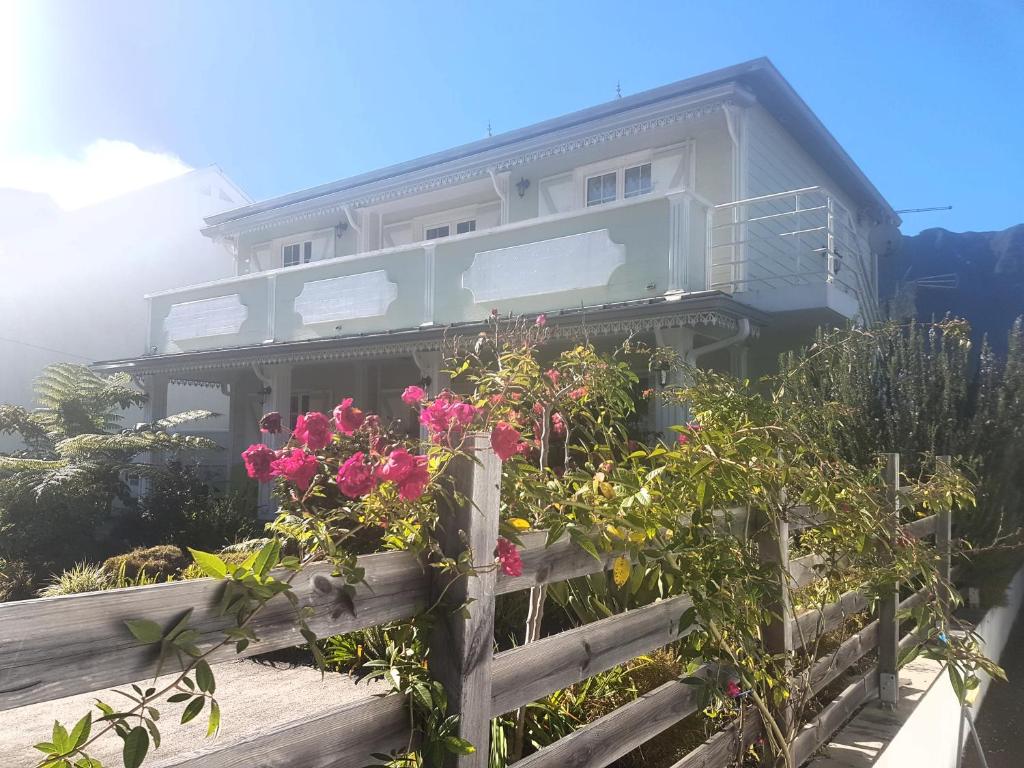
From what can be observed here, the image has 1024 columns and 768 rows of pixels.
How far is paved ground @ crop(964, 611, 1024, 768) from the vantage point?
15.8 feet

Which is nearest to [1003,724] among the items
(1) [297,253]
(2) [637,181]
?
(2) [637,181]

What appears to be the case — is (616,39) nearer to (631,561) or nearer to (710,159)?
(710,159)

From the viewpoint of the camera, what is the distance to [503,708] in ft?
6.34

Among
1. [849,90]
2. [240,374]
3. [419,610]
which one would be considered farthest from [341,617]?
[240,374]

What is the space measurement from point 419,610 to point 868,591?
253cm

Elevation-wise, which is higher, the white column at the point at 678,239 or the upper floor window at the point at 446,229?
the upper floor window at the point at 446,229

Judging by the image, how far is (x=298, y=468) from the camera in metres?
1.88

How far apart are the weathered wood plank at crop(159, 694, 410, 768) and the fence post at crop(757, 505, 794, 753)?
1.67 m

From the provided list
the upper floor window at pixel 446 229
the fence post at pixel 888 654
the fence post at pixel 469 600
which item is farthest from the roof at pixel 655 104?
the fence post at pixel 469 600

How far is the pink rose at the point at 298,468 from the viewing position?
1.87 m

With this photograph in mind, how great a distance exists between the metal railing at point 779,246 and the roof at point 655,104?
90cm

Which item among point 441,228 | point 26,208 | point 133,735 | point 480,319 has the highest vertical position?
point 26,208

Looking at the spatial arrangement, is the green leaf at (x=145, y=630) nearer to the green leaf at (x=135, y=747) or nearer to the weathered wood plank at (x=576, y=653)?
the green leaf at (x=135, y=747)

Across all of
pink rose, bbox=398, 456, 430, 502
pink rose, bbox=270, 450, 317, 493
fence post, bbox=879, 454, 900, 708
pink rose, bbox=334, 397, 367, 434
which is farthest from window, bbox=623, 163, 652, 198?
pink rose, bbox=398, 456, 430, 502
